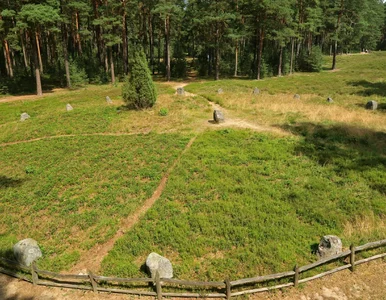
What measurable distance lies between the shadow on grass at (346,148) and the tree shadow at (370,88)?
506 inches

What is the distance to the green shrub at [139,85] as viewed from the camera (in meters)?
21.3

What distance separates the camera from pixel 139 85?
21.7 m

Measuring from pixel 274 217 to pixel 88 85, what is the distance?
3669 cm

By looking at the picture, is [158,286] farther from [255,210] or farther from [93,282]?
[255,210]

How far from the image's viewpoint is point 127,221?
467 inches

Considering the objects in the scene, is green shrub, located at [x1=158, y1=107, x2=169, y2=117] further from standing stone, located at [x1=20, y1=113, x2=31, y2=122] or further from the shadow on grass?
standing stone, located at [x1=20, y1=113, x2=31, y2=122]

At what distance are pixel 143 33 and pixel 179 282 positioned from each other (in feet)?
158

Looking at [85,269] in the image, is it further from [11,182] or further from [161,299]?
[11,182]

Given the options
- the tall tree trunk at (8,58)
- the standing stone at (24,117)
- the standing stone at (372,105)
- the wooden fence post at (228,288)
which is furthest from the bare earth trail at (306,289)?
the tall tree trunk at (8,58)

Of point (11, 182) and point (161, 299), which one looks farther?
point (11, 182)

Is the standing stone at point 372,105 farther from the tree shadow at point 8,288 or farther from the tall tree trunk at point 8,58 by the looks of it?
the tall tree trunk at point 8,58

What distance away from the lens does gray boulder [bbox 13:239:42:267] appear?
992 centimetres

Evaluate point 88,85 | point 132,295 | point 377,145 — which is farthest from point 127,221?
point 88,85

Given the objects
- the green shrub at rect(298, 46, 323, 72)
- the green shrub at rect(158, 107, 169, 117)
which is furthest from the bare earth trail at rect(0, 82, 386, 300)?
the green shrub at rect(298, 46, 323, 72)
